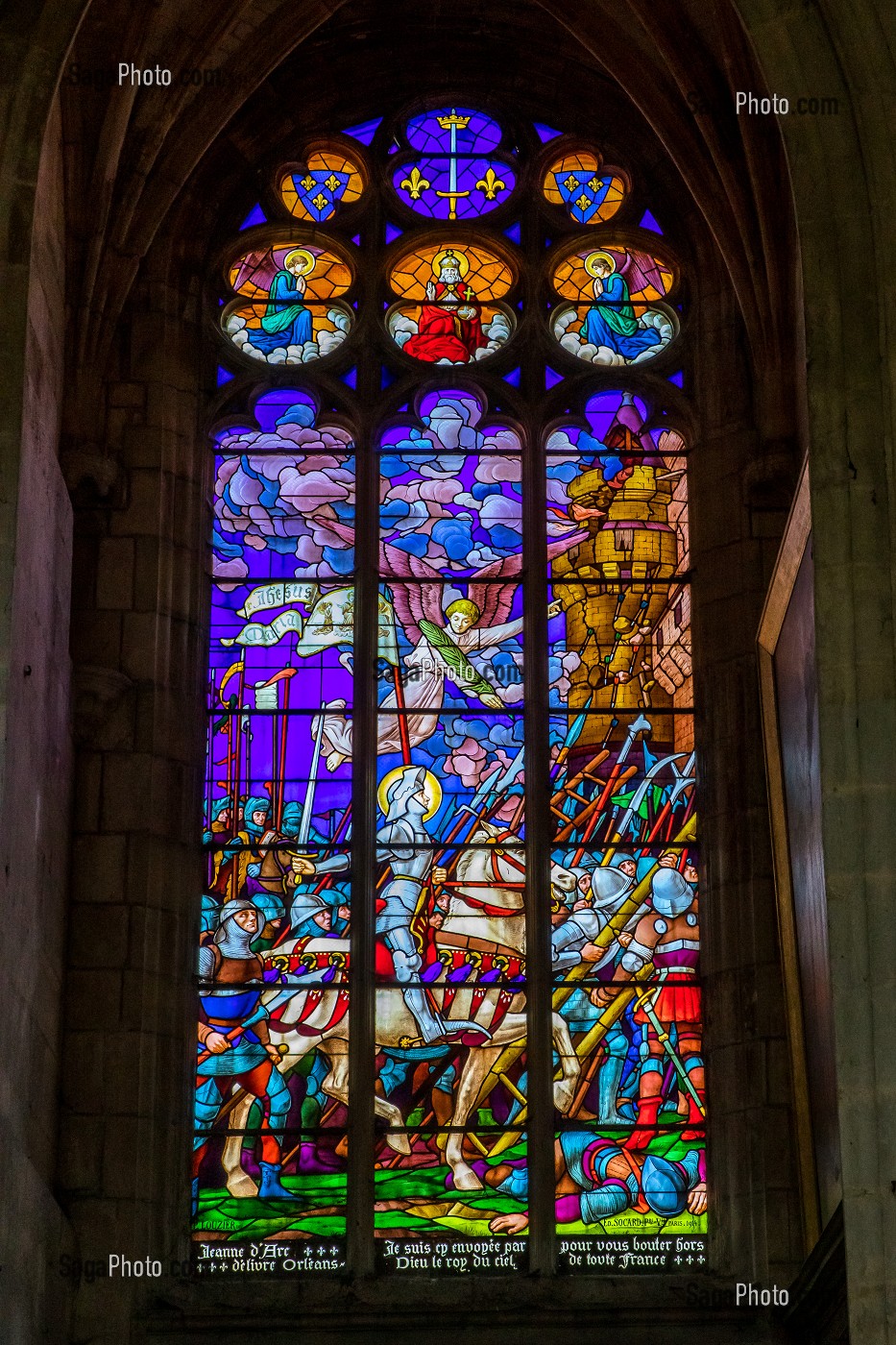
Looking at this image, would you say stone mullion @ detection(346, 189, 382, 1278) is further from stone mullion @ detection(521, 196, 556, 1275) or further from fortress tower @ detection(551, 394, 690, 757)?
fortress tower @ detection(551, 394, 690, 757)

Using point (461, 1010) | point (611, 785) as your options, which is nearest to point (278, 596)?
point (611, 785)

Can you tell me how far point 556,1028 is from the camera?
13078 millimetres

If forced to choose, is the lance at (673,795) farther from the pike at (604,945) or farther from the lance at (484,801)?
the lance at (484,801)

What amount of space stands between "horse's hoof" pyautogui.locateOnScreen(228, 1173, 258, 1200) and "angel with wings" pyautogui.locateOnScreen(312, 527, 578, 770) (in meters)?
2.23

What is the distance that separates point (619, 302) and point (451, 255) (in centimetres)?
104

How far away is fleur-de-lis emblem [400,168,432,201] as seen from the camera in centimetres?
1519

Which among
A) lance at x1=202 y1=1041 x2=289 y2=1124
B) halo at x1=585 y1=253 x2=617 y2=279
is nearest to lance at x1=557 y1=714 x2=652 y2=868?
lance at x1=202 y1=1041 x2=289 y2=1124

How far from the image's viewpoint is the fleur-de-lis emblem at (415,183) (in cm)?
1519

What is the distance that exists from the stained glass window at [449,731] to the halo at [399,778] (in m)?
0.02

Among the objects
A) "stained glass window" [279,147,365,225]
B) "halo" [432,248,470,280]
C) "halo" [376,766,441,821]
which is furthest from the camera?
"stained glass window" [279,147,365,225]

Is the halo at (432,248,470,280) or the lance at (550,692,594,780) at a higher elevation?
the halo at (432,248,470,280)

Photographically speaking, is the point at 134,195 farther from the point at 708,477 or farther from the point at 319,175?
the point at 708,477

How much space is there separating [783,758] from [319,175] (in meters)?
5.07

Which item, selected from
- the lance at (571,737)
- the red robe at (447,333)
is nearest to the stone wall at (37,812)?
the red robe at (447,333)
